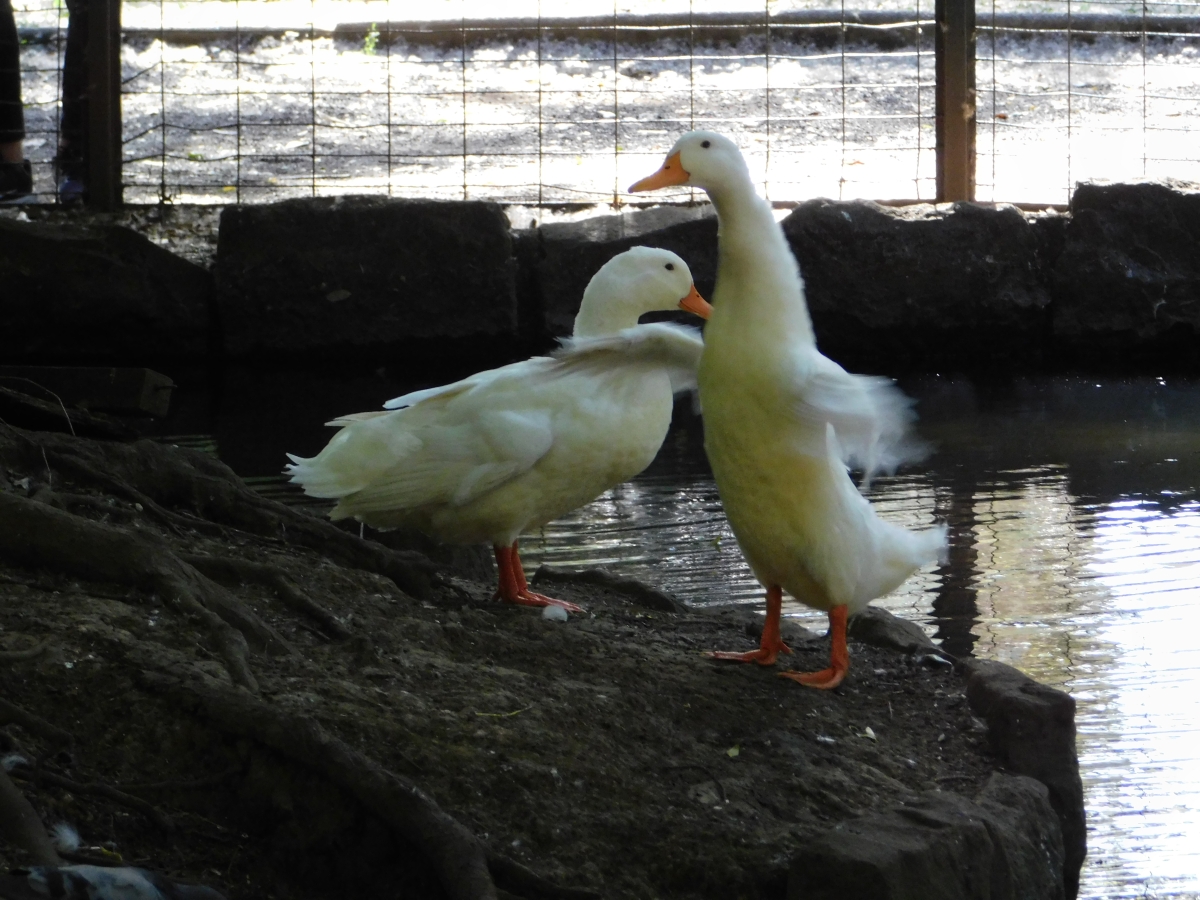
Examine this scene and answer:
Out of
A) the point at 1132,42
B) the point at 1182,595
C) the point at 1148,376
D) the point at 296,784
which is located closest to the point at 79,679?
the point at 296,784

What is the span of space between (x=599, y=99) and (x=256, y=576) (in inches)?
366

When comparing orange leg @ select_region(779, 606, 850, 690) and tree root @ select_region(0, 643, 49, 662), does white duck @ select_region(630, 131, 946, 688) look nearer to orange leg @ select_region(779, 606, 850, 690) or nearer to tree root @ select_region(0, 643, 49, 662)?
orange leg @ select_region(779, 606, 850, 690)

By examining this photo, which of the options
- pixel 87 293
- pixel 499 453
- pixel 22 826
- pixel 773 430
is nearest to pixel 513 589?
pixel 499 453

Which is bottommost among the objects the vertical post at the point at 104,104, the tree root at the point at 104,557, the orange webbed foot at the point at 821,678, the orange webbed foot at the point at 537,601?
the orange webbed foot at the point at 821,678

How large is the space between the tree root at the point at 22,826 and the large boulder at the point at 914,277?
22.2ft

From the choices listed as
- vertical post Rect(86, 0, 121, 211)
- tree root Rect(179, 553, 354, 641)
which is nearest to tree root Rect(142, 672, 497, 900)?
tree root Rect(179, 553, 354, 641)

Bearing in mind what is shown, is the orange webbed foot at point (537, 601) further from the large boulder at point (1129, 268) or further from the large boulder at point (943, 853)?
the large boulder at point (1129, 268)

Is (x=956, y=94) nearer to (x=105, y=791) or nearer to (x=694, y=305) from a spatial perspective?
(x=694, y=305)

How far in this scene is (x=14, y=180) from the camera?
8.66m

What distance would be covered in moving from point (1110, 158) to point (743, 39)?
3079 mm

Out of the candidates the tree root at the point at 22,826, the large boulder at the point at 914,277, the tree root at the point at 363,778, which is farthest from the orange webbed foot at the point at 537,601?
the large boulder at the point at 914,277

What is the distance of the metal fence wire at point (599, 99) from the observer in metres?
9.67

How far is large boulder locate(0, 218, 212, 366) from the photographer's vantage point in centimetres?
793

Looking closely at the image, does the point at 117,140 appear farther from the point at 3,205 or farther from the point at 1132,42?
the point at 1132,42
